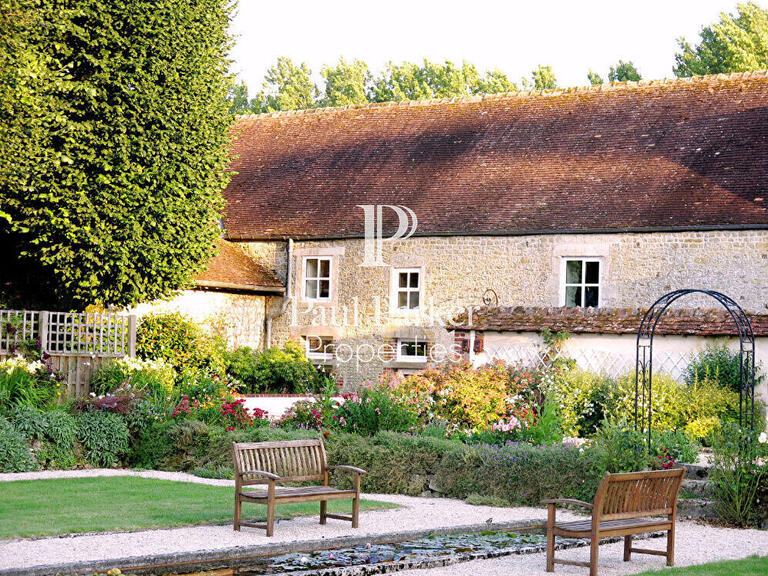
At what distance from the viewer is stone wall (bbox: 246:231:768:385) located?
19.9 meters

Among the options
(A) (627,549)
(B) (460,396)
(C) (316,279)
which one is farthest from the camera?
(C) (316,279)

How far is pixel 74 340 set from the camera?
59.7 feet

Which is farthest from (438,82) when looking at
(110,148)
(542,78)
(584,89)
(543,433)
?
(543,433)

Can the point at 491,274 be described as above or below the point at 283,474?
above

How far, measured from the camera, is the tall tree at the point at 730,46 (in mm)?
35875

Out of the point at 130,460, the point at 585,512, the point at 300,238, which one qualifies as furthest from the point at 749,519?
the point at 300,238

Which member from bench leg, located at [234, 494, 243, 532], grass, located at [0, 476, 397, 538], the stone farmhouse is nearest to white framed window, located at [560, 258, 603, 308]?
the stone farmhouse

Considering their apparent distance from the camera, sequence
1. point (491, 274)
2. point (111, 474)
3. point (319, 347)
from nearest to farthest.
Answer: point (111, 474), point (491, 274), point (319, 347)

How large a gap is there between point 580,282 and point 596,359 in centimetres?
396

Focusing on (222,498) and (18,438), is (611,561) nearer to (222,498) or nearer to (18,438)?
(222,498)

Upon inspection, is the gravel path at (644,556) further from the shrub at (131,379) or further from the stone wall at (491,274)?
the stone wall at (491,274)

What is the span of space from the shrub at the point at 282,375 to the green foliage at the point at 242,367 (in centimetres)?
3

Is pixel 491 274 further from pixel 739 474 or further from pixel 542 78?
pixel 542 78

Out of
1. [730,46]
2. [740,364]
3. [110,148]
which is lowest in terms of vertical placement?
[740,364]
